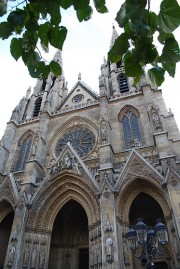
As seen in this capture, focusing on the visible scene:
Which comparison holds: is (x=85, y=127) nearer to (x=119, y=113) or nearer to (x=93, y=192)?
(x=119, y=113)

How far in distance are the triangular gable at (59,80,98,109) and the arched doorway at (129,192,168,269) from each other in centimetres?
1044

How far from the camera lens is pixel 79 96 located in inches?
891

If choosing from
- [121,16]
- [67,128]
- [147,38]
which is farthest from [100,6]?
[67,128]

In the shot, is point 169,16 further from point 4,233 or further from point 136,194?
point 4,233

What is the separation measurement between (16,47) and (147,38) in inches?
47.0

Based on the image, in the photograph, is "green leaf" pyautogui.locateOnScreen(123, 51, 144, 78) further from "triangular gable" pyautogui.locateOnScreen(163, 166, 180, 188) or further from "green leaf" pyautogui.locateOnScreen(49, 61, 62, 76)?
"triangular gable" pyautogui.locateOnScreen(163, 166, 180, 188)

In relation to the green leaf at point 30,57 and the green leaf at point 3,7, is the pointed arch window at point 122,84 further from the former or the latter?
the green leaf at point 3,7

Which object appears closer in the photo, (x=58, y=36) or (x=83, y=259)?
(x=58, y=36)

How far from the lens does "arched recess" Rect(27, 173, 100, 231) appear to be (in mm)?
13031

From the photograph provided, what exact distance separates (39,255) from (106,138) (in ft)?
25.2

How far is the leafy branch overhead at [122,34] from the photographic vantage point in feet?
5.61

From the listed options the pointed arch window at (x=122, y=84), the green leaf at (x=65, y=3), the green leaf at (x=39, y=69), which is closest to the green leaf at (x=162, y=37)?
the green leaf at (x=65, y=3)

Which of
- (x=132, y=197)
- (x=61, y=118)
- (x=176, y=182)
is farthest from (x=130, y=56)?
(x=61, y=118)

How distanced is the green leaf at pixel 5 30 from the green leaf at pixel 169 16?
1.26 meters
